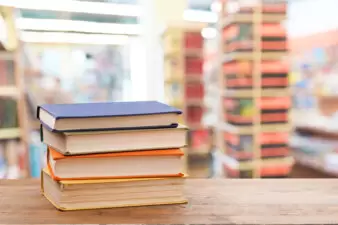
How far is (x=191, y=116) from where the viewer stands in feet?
14.3

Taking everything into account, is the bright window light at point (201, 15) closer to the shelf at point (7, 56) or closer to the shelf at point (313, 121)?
the shelf at point (313, 121)

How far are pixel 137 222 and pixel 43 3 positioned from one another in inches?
157

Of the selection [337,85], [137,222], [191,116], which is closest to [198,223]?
[137,222]

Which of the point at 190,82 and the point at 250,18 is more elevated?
the point at 250,18

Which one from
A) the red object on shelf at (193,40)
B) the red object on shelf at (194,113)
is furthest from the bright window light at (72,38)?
the red object on shelf at (194,113)

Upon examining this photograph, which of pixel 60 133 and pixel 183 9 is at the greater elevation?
pixel 183 9

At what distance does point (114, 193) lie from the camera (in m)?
0.77

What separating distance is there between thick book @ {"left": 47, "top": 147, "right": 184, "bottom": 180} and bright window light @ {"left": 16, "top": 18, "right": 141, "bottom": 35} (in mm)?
3630

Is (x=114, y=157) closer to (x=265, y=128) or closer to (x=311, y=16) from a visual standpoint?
(x=265, y=128)

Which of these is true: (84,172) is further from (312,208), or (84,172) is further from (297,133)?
(297,133)

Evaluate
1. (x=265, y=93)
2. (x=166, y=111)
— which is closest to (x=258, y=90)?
(x=265, y=93)

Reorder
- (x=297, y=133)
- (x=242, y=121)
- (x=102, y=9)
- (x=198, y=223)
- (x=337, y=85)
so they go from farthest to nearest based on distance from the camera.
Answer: (x=297, y=133) → (x=337, y=85) → (x=102, y=9) → (x=242, y=121) → (x=198, y=223)

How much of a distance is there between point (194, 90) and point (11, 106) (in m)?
1.95

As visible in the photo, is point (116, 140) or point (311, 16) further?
point (311, 16)
